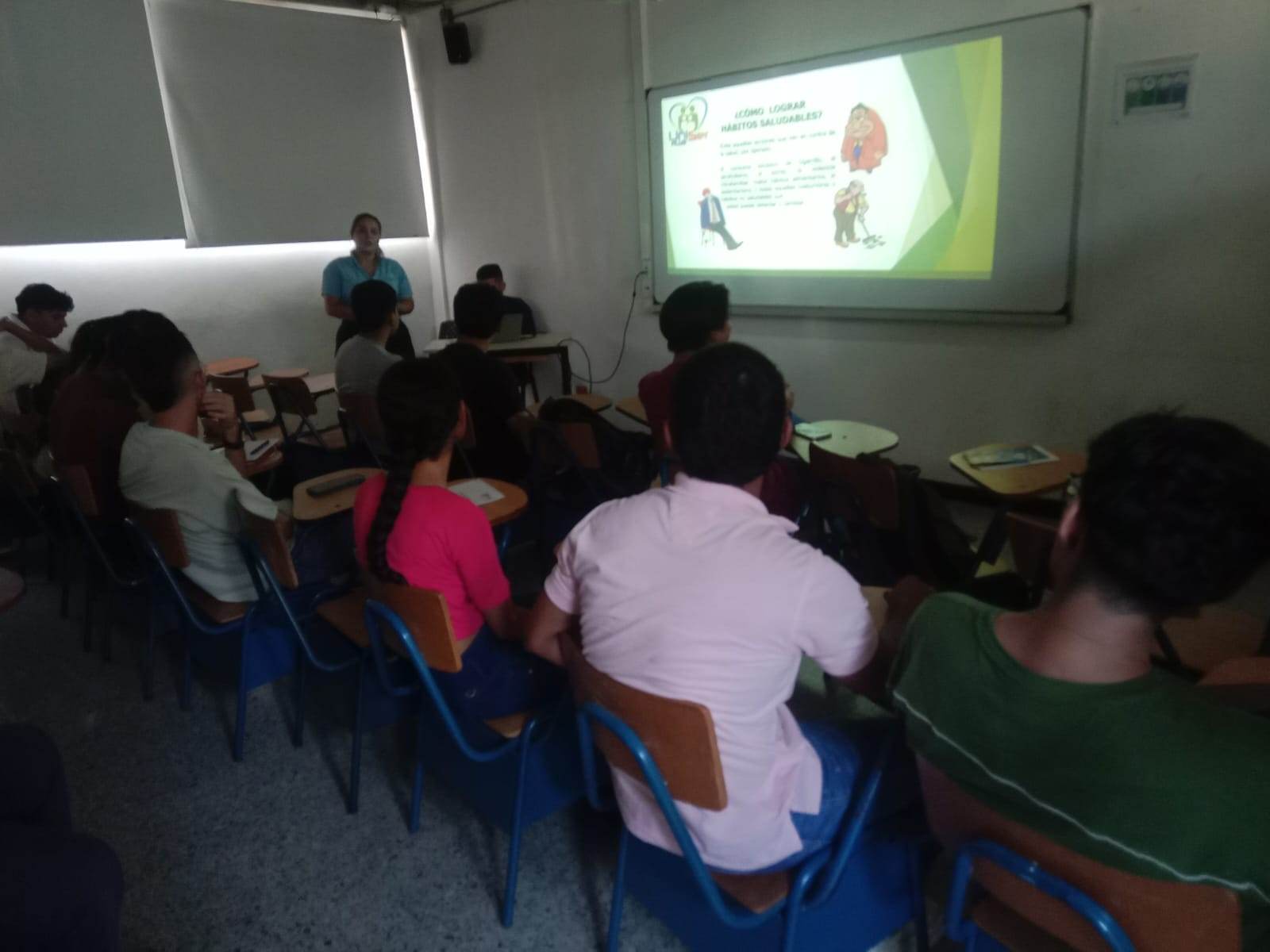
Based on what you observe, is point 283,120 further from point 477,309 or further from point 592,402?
point 592,402

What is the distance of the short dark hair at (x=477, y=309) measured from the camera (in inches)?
126

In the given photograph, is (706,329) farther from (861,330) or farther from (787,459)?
(861,330)

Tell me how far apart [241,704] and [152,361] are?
0.98 meters

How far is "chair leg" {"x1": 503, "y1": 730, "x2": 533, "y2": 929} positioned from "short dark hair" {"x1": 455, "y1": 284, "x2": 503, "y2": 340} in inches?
78.7

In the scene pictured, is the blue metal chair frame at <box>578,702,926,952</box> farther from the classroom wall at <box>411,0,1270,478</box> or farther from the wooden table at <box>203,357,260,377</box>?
the wooden table at <box>203,357,260,377</box>

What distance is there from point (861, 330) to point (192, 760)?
3576 millimetres

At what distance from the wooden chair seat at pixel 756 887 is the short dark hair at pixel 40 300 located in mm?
4440

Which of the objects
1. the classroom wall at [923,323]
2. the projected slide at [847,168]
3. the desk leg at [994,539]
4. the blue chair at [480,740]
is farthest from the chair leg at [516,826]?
the projected slide at [847,168]

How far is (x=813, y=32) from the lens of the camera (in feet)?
13.5

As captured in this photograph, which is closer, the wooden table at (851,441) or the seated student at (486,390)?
the wooden table at (851,441)

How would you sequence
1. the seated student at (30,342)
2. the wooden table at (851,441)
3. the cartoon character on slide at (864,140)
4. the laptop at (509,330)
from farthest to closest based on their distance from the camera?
the laptop at (509,330) < the cartoon character on slide at (864,140) < the seated student at (30,342) < the wooden table at (851,441)

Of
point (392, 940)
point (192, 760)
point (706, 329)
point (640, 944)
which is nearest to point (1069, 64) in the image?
point (706, 329)

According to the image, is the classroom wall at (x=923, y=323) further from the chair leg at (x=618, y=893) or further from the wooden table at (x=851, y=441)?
the chair leg at (x=618, y=893)

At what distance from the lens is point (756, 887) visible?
1253 mm
